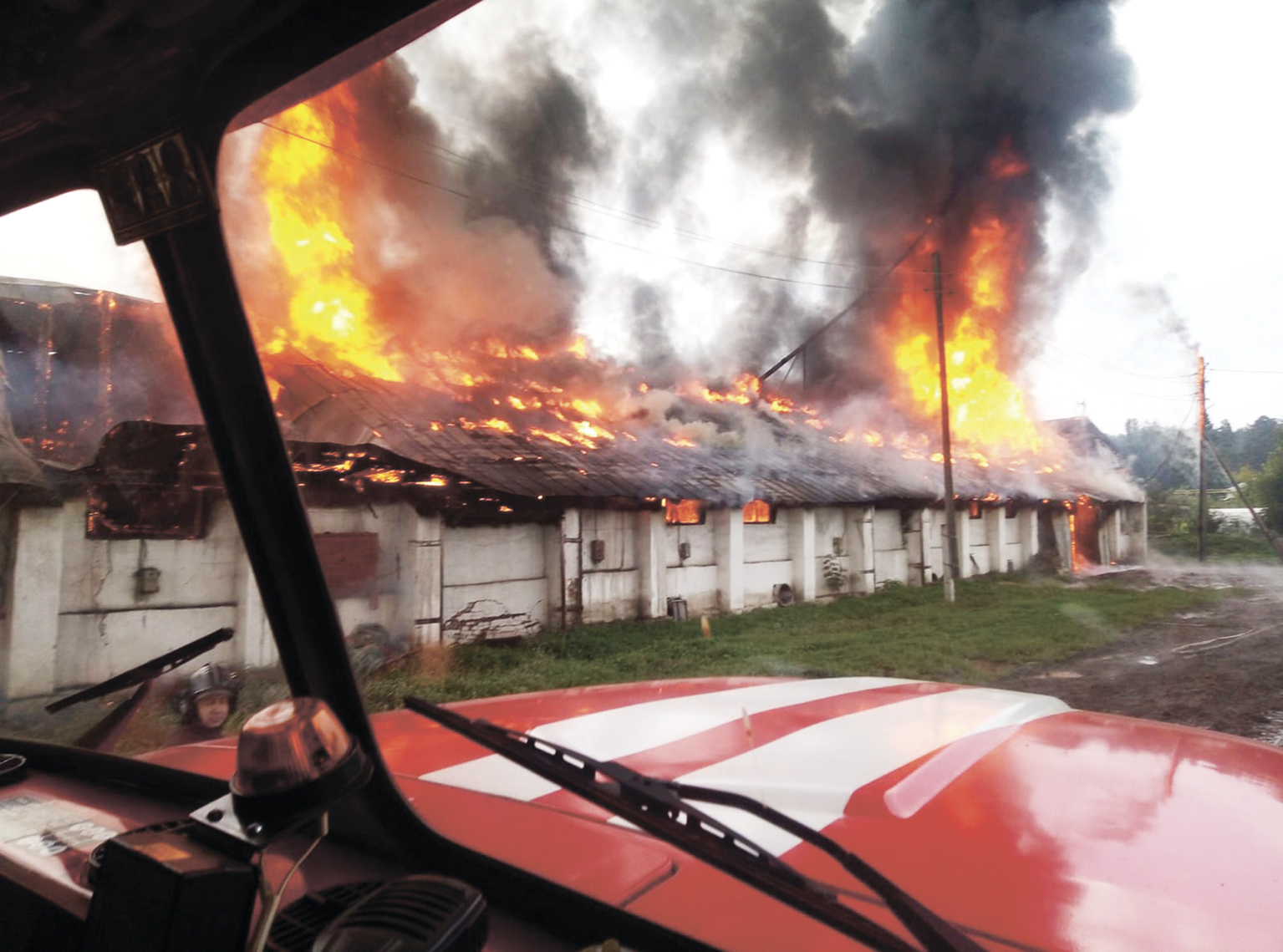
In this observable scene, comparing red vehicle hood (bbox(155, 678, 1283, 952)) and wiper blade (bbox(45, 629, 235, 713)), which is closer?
red vehicle hood (bbox(155, 678, 1283, 952))

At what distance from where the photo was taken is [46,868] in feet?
3.92

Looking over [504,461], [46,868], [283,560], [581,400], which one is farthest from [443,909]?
[581,400]

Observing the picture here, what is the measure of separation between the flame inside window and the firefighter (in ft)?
19.3

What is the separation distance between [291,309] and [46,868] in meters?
2.04

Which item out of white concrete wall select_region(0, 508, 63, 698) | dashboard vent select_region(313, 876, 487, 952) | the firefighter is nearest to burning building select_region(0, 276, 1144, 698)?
white concrete wall select_region(0, 508, 63, 698)

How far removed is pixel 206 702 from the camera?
Answer: 179 centimetres

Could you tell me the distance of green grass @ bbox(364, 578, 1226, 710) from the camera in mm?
2562

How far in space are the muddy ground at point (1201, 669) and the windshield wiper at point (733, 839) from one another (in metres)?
1.47

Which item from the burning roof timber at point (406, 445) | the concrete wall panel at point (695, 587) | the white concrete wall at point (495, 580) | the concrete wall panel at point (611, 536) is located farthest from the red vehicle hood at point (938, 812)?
the concrete wall panel at point (611, 536)

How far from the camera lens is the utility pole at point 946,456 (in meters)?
2.73

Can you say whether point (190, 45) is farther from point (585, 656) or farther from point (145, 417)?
point (585, 656)

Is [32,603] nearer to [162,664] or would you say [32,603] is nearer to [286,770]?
[162,664]

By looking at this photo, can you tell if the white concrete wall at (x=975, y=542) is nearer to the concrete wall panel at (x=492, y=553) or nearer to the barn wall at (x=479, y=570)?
the barn wall at (x=479, y=570)

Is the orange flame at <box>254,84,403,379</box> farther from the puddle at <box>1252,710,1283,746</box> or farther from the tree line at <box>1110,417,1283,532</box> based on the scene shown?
the puddle at <box>1252,710,1283,746</box>
